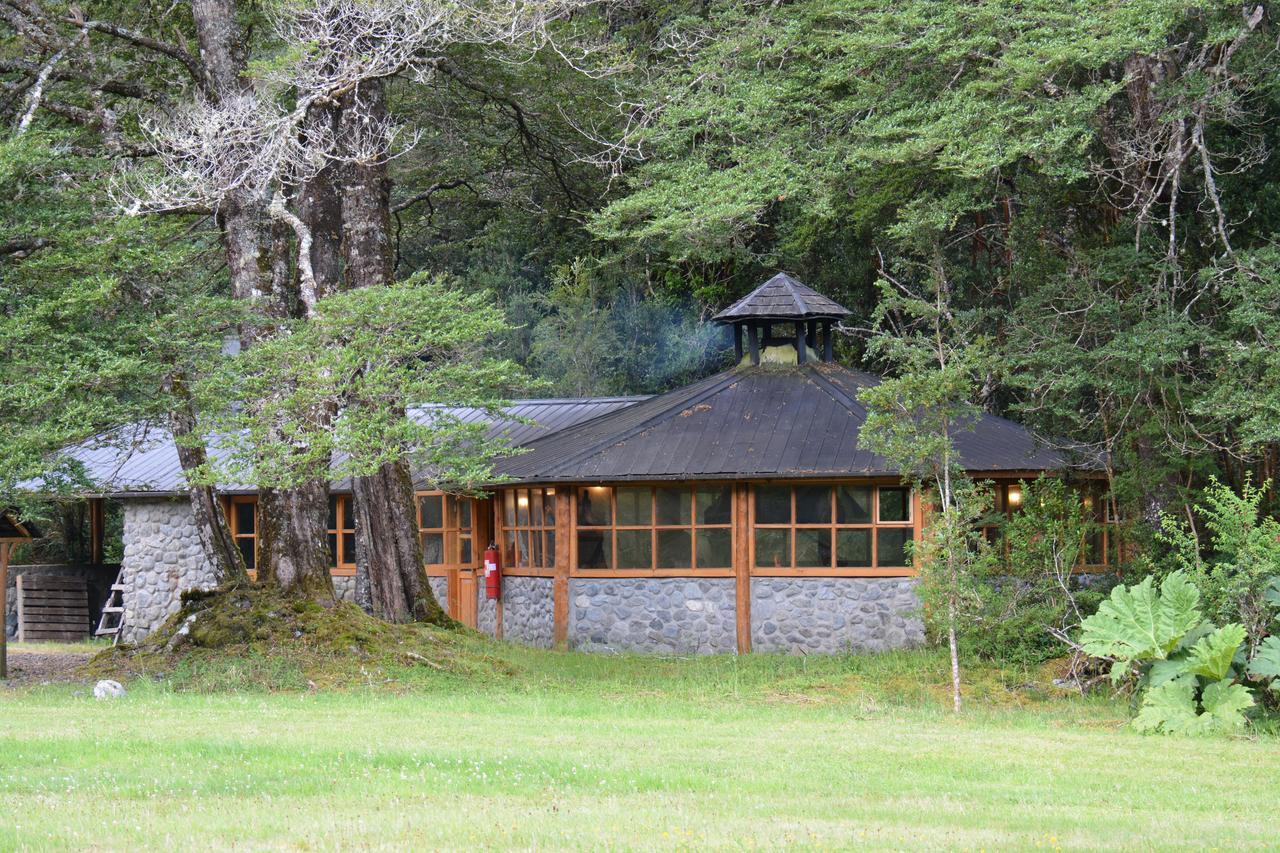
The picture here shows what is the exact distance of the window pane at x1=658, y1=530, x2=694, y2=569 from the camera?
62.9 ft

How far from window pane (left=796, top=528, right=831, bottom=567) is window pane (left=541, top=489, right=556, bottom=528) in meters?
3.36

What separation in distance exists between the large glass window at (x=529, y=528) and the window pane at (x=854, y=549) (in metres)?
3.83

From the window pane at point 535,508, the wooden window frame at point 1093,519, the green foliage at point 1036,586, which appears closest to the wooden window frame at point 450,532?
the window pane at point 535,508

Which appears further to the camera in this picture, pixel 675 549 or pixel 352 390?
→ pixel 675 549

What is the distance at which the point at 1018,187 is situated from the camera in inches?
732

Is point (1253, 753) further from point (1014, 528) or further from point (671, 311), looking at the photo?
point (671, 311)

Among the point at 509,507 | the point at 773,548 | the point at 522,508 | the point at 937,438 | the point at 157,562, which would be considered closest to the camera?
the point at 937,438

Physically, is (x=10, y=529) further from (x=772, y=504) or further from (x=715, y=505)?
(x=772, y=504)

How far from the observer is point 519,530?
20891 mm

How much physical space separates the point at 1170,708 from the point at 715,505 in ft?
25.1

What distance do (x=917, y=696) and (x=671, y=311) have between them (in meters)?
15.5

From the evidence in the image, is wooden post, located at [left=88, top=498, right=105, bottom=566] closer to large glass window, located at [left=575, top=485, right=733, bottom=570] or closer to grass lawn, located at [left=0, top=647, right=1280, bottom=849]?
large glass window, located at [left=575, top=485, right=733, bottom=570]

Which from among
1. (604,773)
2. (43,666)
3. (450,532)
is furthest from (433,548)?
(604,773)

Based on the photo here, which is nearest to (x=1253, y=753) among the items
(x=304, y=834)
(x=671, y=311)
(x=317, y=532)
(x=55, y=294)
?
(x=304, y=834)
